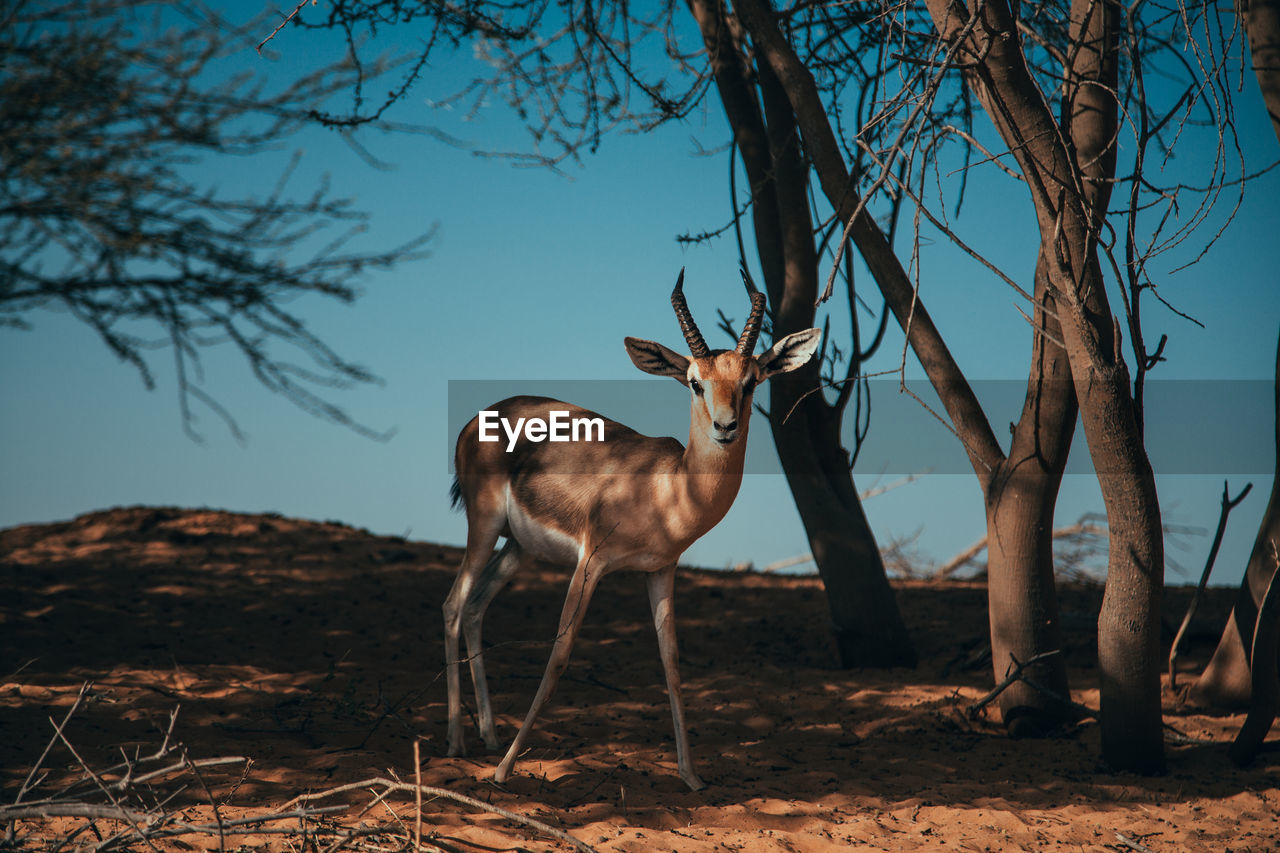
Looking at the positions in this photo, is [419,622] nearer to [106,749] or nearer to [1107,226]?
[106,749]

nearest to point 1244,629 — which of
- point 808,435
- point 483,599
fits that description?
point 808,435

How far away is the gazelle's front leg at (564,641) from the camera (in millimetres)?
4820

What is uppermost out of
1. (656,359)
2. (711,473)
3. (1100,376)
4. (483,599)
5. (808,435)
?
(1100,376)

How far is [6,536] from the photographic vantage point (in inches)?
432

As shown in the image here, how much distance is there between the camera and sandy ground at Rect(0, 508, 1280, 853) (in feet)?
15.1

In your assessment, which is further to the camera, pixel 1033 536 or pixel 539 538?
pixel 1033 536

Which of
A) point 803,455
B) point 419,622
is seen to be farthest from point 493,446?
point 419,622

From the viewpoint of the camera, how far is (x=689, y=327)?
4.62m

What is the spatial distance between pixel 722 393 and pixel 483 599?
7.27ft

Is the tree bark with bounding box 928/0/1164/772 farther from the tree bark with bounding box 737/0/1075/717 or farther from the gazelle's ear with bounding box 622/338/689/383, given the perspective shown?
the gazelle's ear with bounding box 622/338/689/383

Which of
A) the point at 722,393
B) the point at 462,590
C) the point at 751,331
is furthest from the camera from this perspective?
the point at 462,590

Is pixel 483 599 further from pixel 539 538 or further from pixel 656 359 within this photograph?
pixel 656 359

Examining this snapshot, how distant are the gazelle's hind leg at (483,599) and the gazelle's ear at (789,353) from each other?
194 centimetres

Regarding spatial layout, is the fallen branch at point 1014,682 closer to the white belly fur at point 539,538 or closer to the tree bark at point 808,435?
the tree bark at point 808,435
